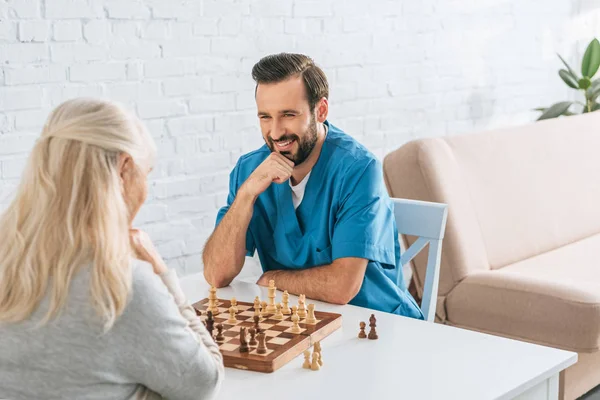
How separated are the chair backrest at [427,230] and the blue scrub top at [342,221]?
0.11 meters

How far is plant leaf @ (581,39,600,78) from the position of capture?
4621 millimetres

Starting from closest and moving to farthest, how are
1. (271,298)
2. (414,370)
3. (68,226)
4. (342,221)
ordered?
(68,226), (414,370), (271,298), (342,221)

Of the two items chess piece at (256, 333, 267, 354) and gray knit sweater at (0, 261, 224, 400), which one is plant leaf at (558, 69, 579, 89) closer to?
chess piece at (256, 333, 267, 354)

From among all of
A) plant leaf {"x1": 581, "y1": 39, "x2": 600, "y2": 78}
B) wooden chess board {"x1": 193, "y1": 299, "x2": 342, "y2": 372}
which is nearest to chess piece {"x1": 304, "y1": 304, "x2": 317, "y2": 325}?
→ wooden chess board {"x1": 193, "y1": 299, "x2": 342, "y2": 372}

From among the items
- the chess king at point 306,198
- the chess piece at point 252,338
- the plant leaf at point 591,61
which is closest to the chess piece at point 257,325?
the chess piece at point 252,338

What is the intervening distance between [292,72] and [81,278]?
1160 millimetres

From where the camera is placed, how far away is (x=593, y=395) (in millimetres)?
3123

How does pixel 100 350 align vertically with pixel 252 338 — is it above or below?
above

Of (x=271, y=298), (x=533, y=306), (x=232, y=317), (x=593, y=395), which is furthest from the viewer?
(x=593, y=395)

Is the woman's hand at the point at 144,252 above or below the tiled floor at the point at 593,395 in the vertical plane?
above

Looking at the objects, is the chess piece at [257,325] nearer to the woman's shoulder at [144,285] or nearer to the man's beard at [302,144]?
the woman's shoulder at [144,285]

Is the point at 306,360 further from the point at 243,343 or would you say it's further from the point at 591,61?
the point at 591,61

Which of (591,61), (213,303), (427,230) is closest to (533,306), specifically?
(427,230)

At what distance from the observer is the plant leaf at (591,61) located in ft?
15.2
